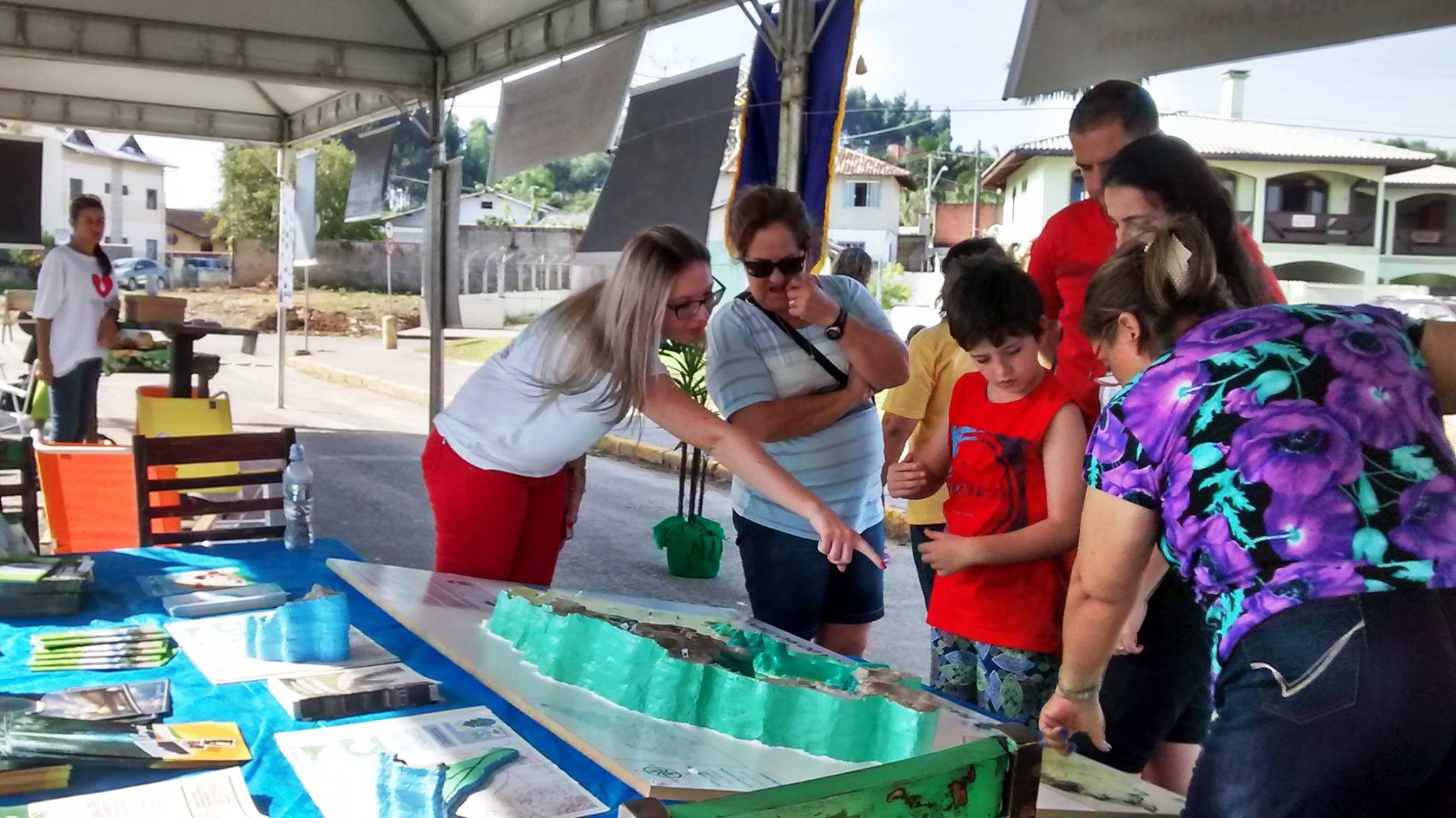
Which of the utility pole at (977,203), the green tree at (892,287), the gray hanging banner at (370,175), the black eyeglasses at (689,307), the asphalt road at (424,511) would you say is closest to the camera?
the black eyeglasses at (689,307)

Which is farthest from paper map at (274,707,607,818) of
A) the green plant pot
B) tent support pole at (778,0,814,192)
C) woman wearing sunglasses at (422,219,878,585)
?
the green plant pot

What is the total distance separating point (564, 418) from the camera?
205 cm

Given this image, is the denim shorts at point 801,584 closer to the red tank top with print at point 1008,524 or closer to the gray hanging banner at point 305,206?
the red tank top with print at point 1008,524

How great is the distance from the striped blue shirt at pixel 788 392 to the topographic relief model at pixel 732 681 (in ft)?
1.69

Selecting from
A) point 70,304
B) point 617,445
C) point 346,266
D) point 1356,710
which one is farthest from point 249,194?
point 1356,710

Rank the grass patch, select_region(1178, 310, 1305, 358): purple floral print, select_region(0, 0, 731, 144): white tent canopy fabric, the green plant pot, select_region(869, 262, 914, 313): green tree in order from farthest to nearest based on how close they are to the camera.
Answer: select_region(869, 262, 914, 313): green tree
the grass patch
select_region(0, 0, 731, 144): white tent canopy fabric
the green plant pot
select_region(1178, 310, 1305, 358): purple floral print

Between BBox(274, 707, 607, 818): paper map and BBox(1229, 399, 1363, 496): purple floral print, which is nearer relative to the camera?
BBox(1229, 399, 1363, 496): purple floral print

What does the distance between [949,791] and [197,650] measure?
1394 mm

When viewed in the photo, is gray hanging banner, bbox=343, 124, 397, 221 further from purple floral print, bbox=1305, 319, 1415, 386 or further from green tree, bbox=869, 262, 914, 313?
green tree, bbox=869, 262, 914, 313

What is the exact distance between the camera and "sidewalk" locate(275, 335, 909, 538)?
8.45 m

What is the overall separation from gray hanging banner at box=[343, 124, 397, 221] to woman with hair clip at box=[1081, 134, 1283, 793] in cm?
713

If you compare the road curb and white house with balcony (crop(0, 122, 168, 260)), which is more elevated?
white house with balcony (crop(0, 122, 168, 260))

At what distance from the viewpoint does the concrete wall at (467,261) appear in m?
25.4

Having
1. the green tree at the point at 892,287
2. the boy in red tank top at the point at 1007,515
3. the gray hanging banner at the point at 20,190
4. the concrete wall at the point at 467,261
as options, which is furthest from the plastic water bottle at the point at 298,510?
the concrete wall at the point at 467,261
